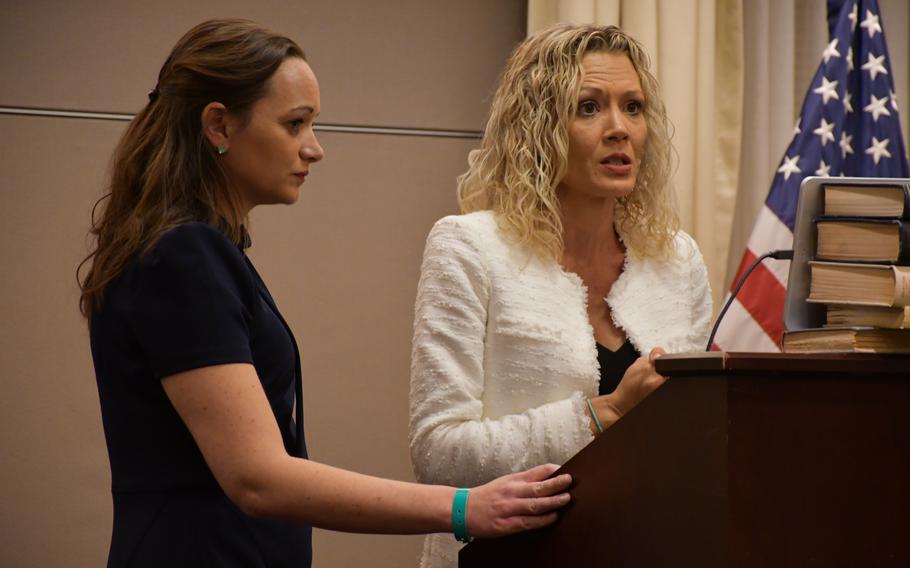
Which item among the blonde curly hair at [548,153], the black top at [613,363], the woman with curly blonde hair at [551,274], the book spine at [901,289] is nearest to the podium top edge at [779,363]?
the book spine at [901,289]

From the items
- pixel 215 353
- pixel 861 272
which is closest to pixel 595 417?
pixel 861 272

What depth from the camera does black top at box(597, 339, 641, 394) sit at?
1.77 metres

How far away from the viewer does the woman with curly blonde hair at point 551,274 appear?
1.65 meters

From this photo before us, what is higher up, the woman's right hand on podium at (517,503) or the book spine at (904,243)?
the book spine at (904,243)

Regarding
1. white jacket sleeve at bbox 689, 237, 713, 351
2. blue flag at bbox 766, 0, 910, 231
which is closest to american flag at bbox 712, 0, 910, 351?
blue flag at bbox 766, 0, 910, 231

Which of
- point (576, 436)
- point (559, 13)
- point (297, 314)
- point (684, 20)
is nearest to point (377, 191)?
point (297, 314)

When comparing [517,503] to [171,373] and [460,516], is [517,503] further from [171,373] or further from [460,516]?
[171,373]

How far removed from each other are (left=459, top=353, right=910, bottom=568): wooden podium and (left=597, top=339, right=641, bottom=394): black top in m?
0.74

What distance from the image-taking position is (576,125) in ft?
6.27

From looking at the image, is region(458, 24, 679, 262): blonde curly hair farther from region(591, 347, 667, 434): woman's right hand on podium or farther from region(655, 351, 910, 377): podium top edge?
region(655, 351, 910, 377): podium top edge

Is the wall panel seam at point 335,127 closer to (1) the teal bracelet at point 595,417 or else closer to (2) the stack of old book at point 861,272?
(1) the teal bracelet at point 595,417

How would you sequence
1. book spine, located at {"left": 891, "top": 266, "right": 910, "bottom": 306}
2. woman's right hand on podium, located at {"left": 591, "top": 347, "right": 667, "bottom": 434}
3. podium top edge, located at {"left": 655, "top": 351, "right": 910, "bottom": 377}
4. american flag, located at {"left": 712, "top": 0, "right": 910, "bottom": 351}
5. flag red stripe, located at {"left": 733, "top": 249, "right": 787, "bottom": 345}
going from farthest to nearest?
american flag, located at {"left": 712, "top": 0, "right": 910, "bottom": 351}, flag red stripe, located at {"left": 733, "top": 249, "right": 787, "bottom": 345}, woman's right hand on podium, located at {"left": 591, "top": 347, "right": 667, "bottom": 434}, book spine, located at {"left": 891, "top": 266, "right": 910, "bottom": 306}, podium top edge, located at {"left": 655, "top": 351, "right": 910, "bottom": 377}

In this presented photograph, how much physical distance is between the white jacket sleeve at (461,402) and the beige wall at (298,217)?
5.05 ft

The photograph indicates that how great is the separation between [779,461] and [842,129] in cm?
254
